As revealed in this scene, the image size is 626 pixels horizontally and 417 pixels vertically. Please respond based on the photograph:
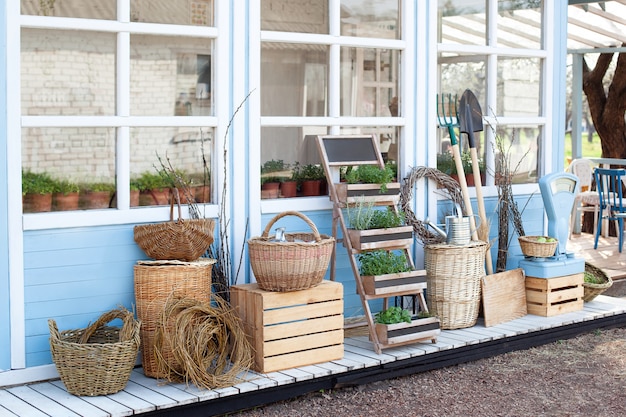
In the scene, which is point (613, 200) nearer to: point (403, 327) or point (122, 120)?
point (403, 327)

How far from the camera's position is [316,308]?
4.98 m

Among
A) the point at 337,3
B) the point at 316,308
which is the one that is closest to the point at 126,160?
the point at 316,308

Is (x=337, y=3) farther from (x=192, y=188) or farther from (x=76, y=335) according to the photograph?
(x=76, y=335)

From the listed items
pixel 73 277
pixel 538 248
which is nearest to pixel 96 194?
pixel 73 277

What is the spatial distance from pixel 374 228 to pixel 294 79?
3.33 feet

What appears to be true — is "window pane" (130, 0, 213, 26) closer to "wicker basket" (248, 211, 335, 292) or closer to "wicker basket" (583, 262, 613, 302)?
"wicker basket" (248, 211, 335, 292)

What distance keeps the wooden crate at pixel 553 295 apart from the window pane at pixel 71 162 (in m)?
2.88

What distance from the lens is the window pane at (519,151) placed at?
672 centimetres

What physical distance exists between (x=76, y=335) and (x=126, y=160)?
939mm

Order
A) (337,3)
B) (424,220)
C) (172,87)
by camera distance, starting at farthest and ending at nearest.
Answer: (424,220)
(337,3)
(172,87)

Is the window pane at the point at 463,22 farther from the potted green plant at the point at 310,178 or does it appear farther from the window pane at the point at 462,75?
the potted green plant at the point at 310,178

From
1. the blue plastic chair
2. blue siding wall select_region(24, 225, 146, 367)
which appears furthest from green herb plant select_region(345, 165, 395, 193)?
the blue plastic chair

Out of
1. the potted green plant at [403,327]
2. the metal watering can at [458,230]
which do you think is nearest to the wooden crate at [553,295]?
the metal watering can at [458,230]

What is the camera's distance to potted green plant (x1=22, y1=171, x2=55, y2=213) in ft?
15.3
